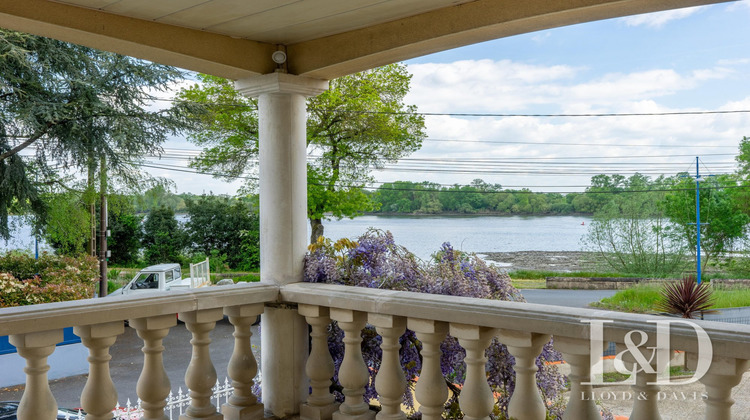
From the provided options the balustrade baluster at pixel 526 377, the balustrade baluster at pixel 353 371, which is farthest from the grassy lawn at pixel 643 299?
the balustrade baluster at pixel 526 377

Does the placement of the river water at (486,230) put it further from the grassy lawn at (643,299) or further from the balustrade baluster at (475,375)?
the balustrade baluster at (475,375)

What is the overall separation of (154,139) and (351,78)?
13.1 ft

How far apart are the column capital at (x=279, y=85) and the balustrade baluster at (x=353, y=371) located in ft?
2.81

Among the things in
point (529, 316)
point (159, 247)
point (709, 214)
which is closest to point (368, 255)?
point (529, 316)

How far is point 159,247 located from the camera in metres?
12.9

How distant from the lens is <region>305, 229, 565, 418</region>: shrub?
1.97 m

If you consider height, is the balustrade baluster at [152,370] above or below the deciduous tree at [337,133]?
below

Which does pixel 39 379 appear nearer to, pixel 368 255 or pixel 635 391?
pixel 368 255

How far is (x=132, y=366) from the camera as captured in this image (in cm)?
820

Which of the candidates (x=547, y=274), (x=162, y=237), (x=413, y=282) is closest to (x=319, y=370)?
(x=413, y=282)

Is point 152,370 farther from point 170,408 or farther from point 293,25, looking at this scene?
point 170,408

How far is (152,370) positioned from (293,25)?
3.96 ft

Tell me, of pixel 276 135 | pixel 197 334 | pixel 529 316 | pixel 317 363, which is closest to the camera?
pixel 529 316

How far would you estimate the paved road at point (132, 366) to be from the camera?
673 centimetres
